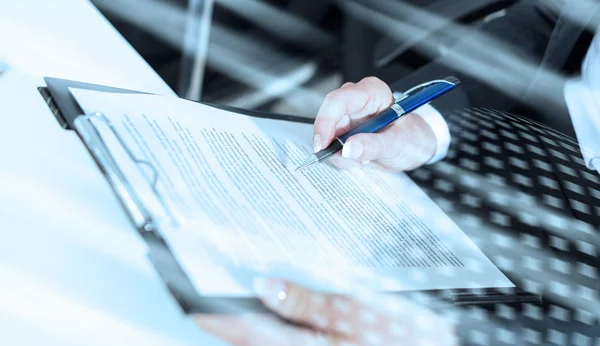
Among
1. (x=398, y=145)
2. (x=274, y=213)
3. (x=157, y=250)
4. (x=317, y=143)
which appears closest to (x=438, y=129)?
(x=398, y=145)

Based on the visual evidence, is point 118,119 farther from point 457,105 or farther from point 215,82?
point 215,82

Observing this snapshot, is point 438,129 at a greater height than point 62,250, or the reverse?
A: point 438,129

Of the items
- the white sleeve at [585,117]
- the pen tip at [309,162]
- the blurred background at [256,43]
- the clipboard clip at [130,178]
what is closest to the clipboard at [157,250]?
the clipboard clip at [130,178]

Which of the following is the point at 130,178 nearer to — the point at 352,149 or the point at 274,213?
the point at 274,213

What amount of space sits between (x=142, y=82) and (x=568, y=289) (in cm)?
48

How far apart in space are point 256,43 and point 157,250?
2.92ft

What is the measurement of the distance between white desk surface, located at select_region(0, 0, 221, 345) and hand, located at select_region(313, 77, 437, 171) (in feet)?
0.69

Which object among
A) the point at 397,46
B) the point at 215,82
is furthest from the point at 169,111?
the point at 215,82

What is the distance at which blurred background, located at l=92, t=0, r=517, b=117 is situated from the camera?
1.02 metres

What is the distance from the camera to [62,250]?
375 millimetres

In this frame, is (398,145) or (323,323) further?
(398,145)

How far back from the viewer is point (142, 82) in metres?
0.57

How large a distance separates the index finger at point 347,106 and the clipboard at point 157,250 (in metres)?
0.18

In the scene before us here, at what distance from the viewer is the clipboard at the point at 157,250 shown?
313 millimetres
